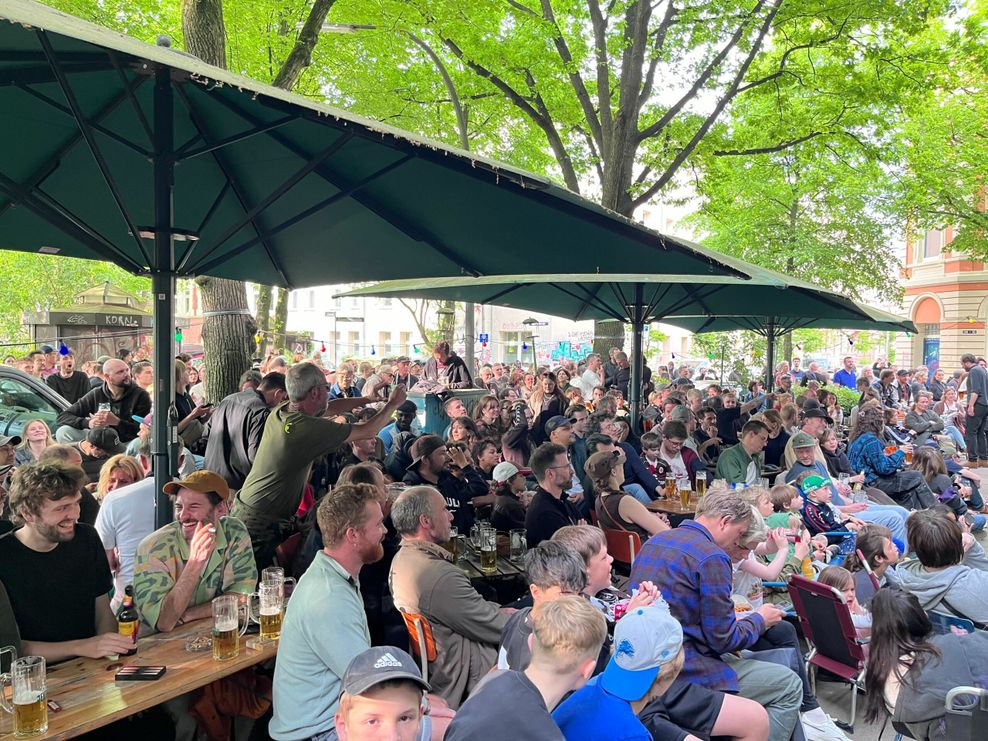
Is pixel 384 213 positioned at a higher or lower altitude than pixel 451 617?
higher

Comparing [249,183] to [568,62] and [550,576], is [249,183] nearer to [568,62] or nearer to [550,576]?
[550,576]

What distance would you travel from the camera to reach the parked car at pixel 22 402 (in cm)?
798

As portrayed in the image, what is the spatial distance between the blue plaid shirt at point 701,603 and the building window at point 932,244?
35445mm

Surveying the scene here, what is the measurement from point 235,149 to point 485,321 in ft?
157

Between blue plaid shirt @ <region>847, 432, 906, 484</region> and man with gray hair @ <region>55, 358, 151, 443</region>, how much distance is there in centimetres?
781

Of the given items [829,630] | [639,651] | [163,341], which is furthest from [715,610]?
[163,341]

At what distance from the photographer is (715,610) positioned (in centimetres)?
344

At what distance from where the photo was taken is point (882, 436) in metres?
8.80

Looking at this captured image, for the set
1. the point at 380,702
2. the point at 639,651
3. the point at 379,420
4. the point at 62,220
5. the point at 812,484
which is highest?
the point at 62,220

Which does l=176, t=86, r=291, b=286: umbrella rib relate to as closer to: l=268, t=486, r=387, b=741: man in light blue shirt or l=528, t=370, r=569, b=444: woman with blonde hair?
l=268, t=486, r=387, b=741: man in light blue shirt

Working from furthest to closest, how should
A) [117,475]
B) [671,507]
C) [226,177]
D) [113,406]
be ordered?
[113,406]
[671,507]
[226,177]
[117,475]

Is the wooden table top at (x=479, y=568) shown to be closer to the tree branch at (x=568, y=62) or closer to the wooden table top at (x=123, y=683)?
the wooden table top at (x=123, y=683)

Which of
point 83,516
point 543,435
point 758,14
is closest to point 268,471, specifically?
point 83,516

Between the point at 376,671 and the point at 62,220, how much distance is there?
2.98m
